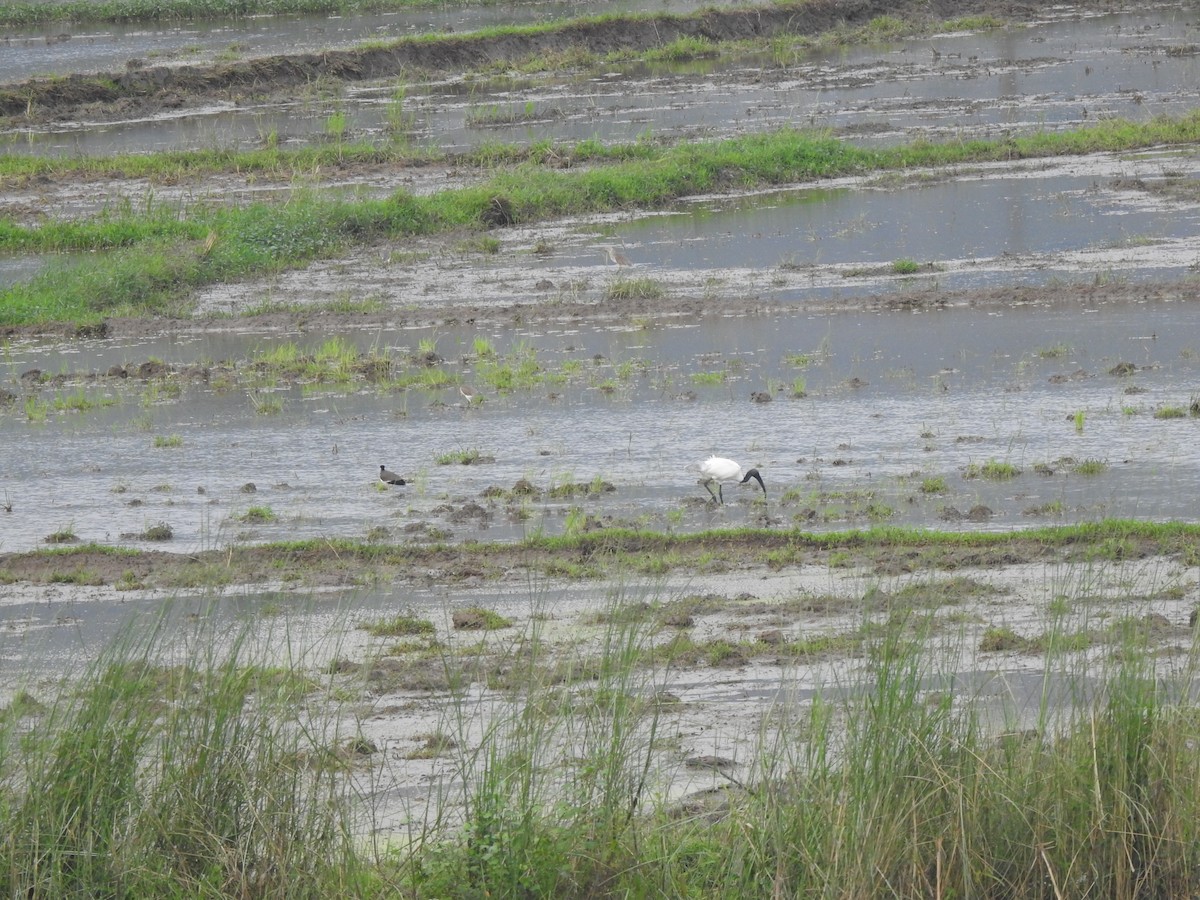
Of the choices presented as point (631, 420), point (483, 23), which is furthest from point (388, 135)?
point (631, 420)

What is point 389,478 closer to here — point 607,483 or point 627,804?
point 607,483

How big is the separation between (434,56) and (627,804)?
112 ft

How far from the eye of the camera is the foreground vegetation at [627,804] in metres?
5.31

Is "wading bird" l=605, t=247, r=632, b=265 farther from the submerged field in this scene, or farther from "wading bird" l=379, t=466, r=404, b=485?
"wading bird" l=379, t=466, r=404, b=485

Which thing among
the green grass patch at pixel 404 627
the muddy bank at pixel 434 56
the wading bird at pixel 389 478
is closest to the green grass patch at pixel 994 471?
the wading bird at pixel 389 478

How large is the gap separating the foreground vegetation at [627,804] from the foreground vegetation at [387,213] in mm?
14177

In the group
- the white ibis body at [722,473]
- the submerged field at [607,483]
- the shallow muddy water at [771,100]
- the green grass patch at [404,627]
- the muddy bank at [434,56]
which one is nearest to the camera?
the submerged field at [607,483]

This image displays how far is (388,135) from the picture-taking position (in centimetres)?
2898

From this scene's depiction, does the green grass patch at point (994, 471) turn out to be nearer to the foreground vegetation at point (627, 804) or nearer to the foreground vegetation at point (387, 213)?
the foreground vegetation at point (627, 804)

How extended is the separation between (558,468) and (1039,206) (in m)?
11.3

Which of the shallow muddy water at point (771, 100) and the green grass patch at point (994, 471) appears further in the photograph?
the shallow muddy water at point (771, 100)

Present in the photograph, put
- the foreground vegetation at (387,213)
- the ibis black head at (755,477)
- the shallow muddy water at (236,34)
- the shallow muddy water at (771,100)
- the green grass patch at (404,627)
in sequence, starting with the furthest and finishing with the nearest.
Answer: the shallow muddy water at (236,34), the shallow muddy water at (771,100), the foreground vegetation at (387,213), the ibis black head at (755,477), the green grass patch at (404,627)

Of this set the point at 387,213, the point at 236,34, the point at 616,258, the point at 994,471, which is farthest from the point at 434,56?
the point at 994,471

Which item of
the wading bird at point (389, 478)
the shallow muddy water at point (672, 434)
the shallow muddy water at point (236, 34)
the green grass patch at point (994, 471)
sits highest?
the shallow muddy water at point (236, 34)
